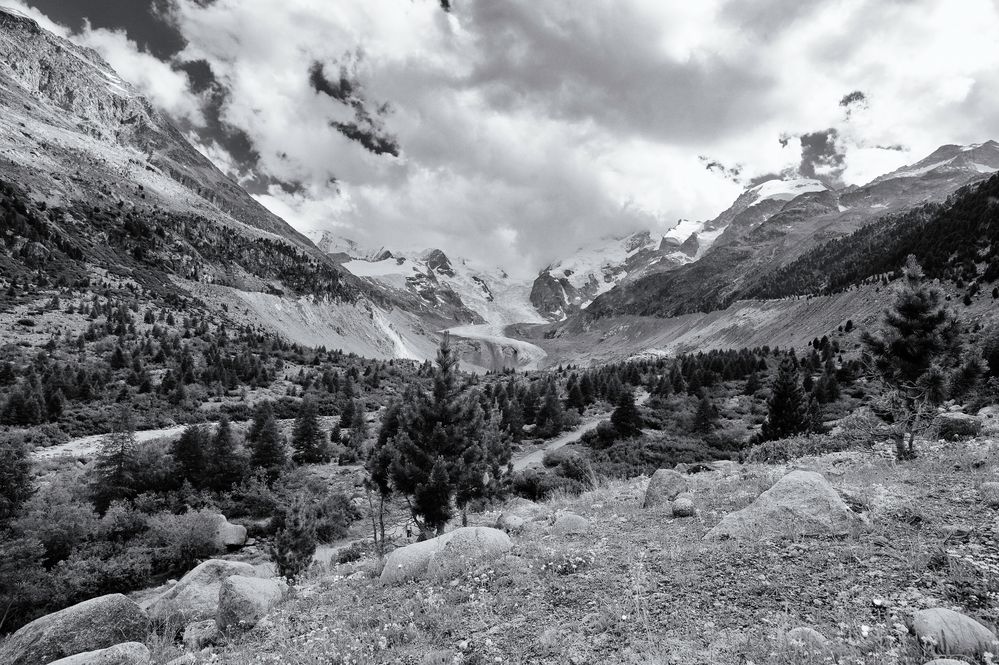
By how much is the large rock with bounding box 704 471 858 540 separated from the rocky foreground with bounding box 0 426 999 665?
38mm

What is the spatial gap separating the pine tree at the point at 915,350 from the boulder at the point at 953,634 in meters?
14.1

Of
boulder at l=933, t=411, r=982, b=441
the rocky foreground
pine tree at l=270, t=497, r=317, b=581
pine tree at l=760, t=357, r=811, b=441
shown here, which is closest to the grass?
the rocky foreground

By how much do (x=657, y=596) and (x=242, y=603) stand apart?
Result: 882 centimetres

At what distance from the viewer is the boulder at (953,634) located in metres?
4.46

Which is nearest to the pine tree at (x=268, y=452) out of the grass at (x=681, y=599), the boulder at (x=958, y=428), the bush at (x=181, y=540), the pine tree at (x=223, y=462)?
the pine tree at (x=223, y=462)

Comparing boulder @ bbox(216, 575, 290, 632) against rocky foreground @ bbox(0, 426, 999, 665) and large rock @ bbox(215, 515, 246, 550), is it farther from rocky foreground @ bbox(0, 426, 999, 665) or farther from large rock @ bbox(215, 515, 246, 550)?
large rock @ bbox(215, 515, 246, 550)

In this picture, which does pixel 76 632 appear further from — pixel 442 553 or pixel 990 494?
pixel 990 494

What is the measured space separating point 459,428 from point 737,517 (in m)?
15.6

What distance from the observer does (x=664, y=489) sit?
15.2 meters

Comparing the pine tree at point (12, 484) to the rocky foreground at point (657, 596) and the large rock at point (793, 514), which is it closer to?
the rocky foreground at point (657, 596)

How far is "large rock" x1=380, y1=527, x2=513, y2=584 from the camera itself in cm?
1045

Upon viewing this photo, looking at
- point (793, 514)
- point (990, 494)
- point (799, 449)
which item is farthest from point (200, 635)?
point (799, 449)

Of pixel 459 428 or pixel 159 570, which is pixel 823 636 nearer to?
pixel 459 428

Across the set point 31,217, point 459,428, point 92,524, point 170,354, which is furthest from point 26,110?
point 459,428
